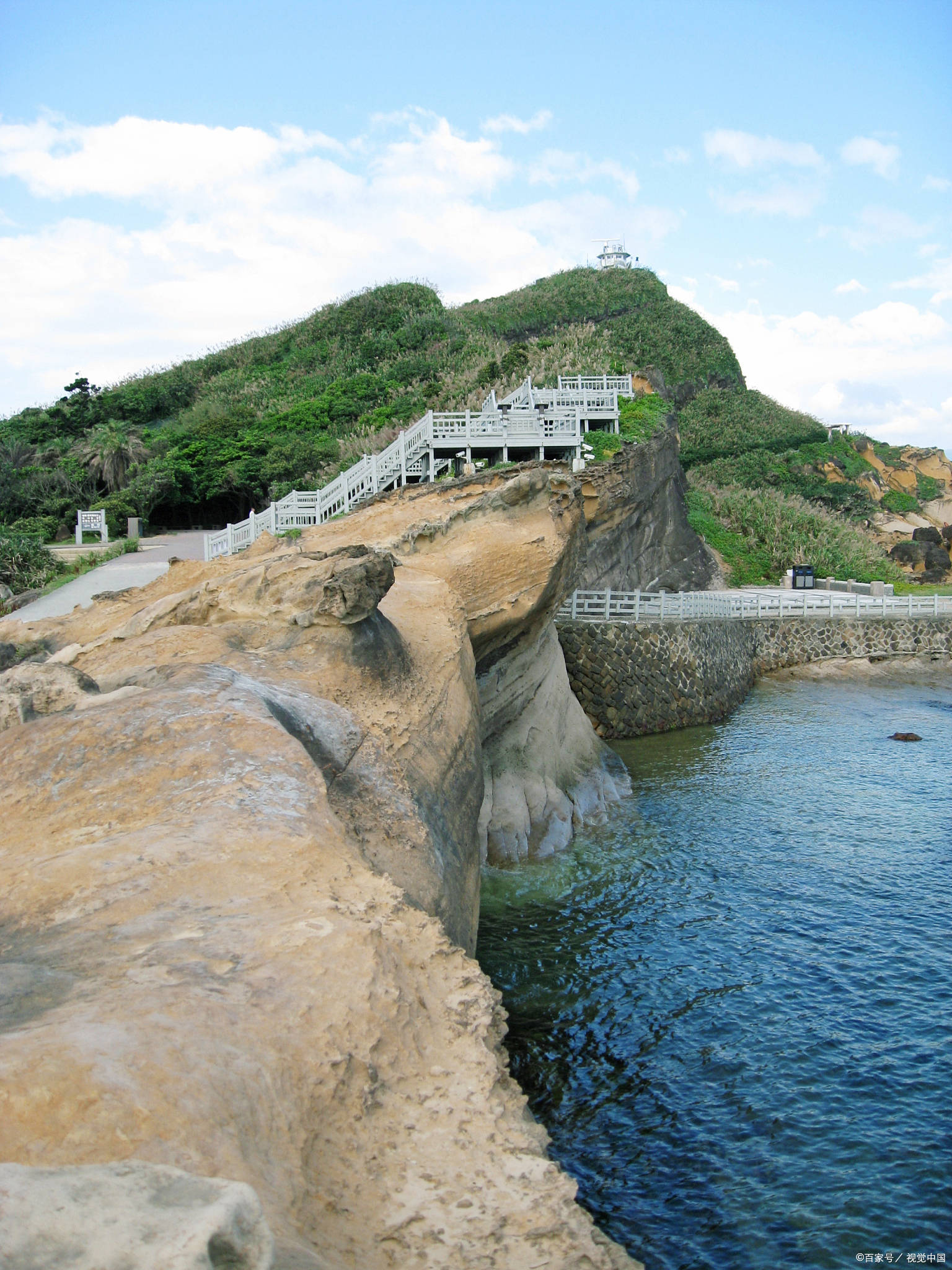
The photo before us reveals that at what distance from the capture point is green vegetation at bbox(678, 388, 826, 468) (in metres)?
59.7

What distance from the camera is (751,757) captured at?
2159 cm

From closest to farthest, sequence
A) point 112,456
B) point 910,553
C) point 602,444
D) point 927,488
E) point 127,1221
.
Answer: point 127,1221 → point 602,444 → point 112,456 → point 910,553 → point 927,488

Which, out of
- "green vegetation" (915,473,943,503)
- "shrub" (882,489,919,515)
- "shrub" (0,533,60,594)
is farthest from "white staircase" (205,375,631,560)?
"green vegetation" (915,473,943,503)

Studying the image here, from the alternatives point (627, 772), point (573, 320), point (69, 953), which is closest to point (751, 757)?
point (627, 772)

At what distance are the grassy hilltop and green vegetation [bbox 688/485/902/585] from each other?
0.36ft

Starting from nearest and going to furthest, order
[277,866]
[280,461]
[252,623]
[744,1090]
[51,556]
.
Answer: [277,866], [744,1090], [252,623], [51,556], [280,461]

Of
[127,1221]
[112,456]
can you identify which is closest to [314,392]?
[112,456]

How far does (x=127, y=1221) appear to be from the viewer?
2.93 m

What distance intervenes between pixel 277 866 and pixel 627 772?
49.4 ft

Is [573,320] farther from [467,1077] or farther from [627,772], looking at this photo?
[467,1077]

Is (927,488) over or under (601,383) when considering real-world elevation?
under

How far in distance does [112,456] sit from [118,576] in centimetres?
1744

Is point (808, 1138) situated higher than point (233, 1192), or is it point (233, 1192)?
point (233, 1192)

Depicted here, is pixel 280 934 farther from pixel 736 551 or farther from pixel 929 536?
pixel 929 536
